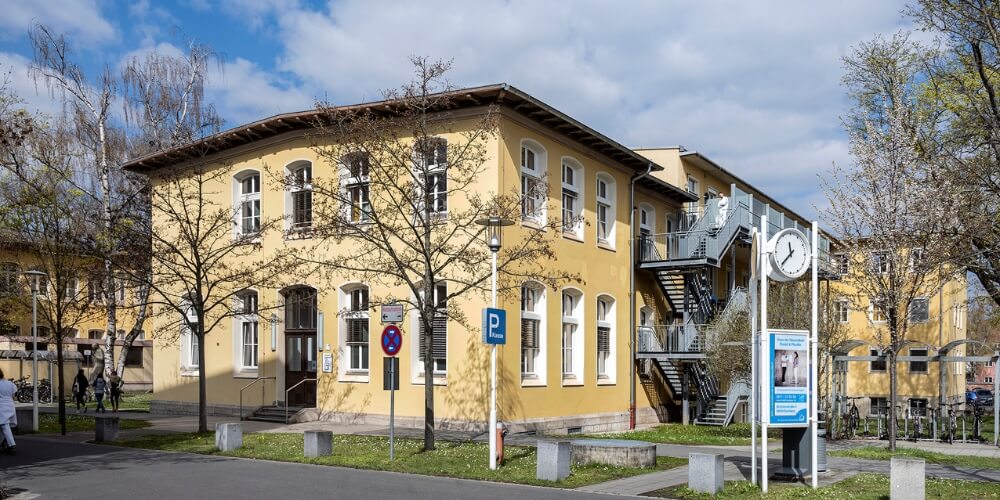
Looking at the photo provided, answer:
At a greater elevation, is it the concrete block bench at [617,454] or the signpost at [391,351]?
the signpost at [391,351]

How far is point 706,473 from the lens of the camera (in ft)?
42.7

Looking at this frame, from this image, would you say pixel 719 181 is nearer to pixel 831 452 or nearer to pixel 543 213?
pixel 543 213

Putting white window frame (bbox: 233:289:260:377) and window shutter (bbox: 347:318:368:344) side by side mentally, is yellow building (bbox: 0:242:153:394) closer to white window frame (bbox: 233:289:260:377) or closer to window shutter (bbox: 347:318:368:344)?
white window frame (bbox: 233:289:260:377)

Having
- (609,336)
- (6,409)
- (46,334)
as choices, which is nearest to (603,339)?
(609,336)

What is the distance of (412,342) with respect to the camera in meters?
23.6

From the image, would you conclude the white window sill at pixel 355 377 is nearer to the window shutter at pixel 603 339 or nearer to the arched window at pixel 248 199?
the arched window at pixel 248 199

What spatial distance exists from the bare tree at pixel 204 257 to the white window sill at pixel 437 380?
13.7 ft

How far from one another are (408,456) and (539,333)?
27.4 feet

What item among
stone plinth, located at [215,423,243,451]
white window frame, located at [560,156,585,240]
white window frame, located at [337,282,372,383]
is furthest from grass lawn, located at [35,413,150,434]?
white window frame, located at [560,156,585,240]

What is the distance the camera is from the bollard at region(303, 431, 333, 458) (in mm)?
16922

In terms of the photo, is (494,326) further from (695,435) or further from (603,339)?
(603,339)

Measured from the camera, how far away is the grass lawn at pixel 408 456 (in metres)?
15.0

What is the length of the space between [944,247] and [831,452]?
538cm

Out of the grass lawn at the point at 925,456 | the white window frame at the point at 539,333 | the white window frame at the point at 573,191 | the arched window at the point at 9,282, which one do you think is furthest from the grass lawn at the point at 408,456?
the arched window at the point at 9,282
